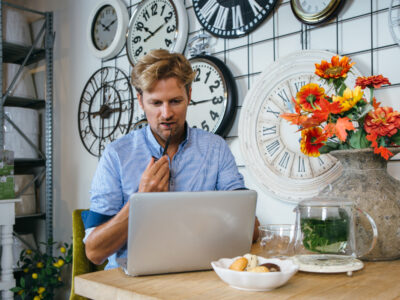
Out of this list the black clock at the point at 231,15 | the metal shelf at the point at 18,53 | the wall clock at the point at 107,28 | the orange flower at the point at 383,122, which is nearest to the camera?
the orange flower at the point at 383,122

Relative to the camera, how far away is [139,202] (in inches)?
36.0

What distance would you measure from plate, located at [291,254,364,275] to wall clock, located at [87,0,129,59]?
6.25 feet

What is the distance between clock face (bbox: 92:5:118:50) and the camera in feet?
8.64

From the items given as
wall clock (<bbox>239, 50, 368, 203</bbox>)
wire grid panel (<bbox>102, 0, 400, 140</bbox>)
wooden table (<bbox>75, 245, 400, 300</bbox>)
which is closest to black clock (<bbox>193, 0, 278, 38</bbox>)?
wire grid panel (<bbox>102, 0, 400, 140</bbox>)

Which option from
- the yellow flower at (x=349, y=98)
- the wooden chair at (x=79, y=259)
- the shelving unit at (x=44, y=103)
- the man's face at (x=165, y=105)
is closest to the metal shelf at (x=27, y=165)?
the shelving unit at (x=44, y=103)

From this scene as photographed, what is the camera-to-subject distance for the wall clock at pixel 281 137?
1.70 m

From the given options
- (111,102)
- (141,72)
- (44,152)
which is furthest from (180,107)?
(44,152)

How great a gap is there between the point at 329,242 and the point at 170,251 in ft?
1.32

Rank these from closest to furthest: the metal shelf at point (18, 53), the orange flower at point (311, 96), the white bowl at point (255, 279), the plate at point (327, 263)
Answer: the white bowl at point (255, 279) < the plate at point (327, 263) < the orange flower at point (311, 96) < the metal shelf at point (18, 53)

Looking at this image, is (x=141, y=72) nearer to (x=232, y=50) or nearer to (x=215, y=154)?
(x=215, y=154)

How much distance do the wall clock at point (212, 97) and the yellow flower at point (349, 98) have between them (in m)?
0.82

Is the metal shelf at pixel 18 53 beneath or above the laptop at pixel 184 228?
above

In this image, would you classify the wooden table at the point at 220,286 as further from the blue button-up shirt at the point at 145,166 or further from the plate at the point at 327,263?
the blue button-up shirt at the point at 145,166

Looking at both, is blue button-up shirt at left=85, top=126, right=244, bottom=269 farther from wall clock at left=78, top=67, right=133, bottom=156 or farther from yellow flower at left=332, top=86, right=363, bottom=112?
wall clock at left=78, top=67, right=133, bottom=156
